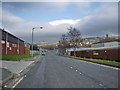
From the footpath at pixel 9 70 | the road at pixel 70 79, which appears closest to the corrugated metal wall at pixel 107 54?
the footpath at pixel 9 70

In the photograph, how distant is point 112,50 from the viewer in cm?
3350

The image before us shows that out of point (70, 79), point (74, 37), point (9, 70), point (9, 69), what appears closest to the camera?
point (70, 79)

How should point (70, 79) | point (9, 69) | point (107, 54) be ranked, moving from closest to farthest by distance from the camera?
point (70, 79) < point (9, 69) < point (107, 54)

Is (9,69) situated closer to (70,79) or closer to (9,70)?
(9,70)

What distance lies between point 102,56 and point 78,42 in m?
28.8

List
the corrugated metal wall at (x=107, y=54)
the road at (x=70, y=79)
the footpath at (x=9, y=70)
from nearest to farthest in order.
→ the road at (x=70, y=79)
the footpath at (x=9, y=70)
the corrugated metal wall at (x=107, y=54)

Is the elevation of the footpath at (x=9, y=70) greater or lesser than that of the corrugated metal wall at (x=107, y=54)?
lesser

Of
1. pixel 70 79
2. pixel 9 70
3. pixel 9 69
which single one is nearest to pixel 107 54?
pixel 9 69

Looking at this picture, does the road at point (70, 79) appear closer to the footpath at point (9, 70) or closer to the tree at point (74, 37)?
the footpath at point (9, 70)

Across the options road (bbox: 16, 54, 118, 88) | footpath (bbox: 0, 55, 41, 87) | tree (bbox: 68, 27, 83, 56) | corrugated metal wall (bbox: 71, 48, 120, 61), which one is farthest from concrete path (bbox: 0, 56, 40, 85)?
tree (bbox: 68, 27, 83, 56)

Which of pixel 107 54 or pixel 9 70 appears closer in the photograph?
pixel 9 70

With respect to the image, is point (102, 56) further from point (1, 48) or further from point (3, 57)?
point (1, 48)

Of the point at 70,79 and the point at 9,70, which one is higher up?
the point at 70,79

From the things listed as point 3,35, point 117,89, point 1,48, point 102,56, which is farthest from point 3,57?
point 117,89
